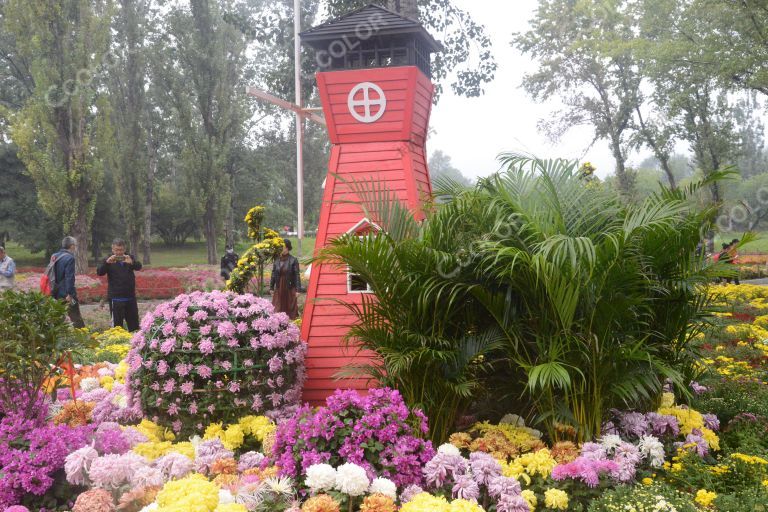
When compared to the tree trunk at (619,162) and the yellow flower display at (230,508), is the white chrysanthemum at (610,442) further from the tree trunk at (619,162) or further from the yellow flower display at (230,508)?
the tree trunk at (619,162)

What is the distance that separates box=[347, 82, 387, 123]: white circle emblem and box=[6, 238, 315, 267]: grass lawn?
24946 millimetres

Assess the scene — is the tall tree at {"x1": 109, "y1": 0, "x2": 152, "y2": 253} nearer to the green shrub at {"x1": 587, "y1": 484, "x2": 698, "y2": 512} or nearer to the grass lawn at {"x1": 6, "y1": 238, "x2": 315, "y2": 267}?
the grass lawn at {"x1": 6, "y1": 238, "x2": 315, "y2": 267}

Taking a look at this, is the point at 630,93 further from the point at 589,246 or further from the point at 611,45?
the point at 589,246

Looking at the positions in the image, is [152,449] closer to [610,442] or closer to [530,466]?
[530,466]

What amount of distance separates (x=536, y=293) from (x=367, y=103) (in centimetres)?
282

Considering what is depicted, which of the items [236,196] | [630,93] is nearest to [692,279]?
[630,93]

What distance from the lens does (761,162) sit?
5691 centimetres

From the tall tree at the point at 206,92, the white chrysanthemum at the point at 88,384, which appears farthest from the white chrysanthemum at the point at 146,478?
the tall tree at the point at 206,92

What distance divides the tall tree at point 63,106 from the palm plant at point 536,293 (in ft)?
64.8

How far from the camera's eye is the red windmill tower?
646 centimetres

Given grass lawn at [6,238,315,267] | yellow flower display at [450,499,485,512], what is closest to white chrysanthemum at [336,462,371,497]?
yellow flower display at [450,499,485,512]

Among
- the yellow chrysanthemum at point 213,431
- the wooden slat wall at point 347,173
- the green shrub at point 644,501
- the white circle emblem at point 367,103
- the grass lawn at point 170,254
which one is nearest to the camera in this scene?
the green shrub at point 644,501

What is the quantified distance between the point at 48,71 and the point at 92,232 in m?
12.2

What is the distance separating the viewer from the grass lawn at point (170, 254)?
108 ft
